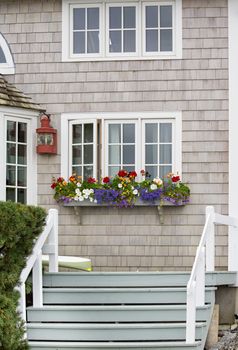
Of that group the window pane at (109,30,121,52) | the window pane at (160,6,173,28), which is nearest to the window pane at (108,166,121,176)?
the window pane at (109,30,121,52)

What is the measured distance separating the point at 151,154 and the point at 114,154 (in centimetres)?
49

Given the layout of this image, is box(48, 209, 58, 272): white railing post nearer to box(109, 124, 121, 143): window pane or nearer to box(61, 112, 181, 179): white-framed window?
box(61, 112, 181, 179): white-framed window

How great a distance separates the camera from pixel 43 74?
11070mm

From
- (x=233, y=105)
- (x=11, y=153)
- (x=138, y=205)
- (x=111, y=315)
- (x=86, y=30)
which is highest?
(x=86, y=30)

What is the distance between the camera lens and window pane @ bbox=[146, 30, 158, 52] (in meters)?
11.0

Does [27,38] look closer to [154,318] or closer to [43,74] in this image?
[43,74]

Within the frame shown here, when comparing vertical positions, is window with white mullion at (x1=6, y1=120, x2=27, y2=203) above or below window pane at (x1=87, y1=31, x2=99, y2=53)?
below

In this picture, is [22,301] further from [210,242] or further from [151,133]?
[151,133]

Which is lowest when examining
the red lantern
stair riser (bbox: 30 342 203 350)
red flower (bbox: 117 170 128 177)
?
stair riser (bbox: 30 342 203 350)

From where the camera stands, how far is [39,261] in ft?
29.6

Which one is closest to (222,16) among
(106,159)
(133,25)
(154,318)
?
(133,25)

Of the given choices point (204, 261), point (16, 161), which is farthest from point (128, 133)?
point (204, 261)

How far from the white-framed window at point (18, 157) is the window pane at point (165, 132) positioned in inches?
66.8

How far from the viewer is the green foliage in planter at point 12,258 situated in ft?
25.7
